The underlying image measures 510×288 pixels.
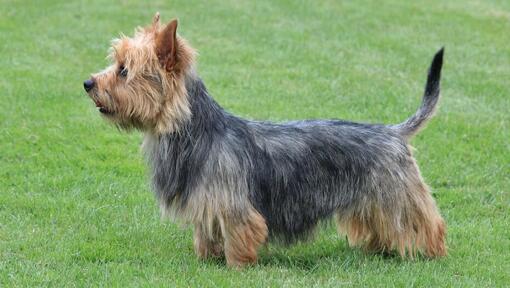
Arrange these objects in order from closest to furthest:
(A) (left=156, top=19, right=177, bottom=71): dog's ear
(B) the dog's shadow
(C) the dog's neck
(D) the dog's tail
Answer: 1. (A) (left=156, top=19, right=177, bottom=71): dog's ear
2. (C) the dog's neck
3. (B) the dog's shadow
4. (D) the dog's tail

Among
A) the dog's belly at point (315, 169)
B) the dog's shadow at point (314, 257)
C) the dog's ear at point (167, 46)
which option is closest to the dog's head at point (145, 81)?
the dog's ear at point (167, 46)

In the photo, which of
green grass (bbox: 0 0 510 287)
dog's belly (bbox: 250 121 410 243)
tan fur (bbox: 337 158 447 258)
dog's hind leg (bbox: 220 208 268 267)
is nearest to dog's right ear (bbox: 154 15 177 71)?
dog's belly (bbox: 250 121 410 243)

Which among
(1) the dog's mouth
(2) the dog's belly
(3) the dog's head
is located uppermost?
(3) the dog's head

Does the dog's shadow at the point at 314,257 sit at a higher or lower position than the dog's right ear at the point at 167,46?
lower

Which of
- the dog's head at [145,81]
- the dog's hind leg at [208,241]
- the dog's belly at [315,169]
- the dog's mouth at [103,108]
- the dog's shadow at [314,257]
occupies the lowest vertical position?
the dog's shadow at [314,257]

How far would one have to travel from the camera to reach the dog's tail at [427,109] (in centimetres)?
688

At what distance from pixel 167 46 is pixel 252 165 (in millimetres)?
1098

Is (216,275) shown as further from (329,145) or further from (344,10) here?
(344,10)

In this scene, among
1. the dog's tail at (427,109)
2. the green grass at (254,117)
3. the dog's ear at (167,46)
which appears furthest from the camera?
the dog's tail at (427,109)

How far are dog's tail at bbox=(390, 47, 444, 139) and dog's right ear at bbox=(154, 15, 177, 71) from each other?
1.92 m

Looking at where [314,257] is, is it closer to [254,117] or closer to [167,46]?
[167,46]

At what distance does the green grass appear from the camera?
21.6 feet

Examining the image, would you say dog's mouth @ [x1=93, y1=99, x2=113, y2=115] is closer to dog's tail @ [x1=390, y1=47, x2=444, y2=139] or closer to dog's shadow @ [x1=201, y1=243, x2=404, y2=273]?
dog's shadow @ [x1=201, y1=243, x2=404, y2=273]

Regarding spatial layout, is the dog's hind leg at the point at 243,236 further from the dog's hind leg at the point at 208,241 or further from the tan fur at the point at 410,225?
the tan fur at the point at 410,225
